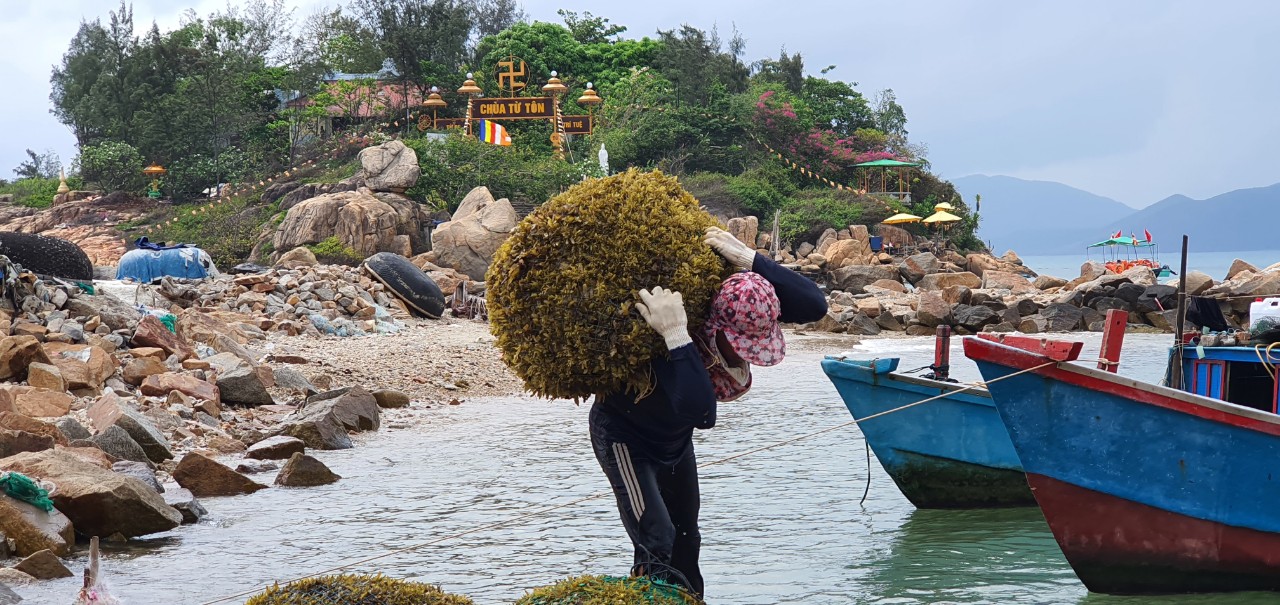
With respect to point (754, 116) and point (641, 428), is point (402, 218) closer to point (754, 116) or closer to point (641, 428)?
point (754, 116)

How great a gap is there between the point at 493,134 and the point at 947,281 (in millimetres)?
17582

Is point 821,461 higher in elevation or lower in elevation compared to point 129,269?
lower

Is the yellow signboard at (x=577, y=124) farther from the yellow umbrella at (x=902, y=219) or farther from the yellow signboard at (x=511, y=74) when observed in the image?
the yellow umbrella at (x=902, y=219)

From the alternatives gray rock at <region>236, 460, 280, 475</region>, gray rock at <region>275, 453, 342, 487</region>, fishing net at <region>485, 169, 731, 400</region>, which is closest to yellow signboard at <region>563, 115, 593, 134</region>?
gray rock at <region>236, 460, 280, 475</region>

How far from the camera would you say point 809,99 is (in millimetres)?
52219

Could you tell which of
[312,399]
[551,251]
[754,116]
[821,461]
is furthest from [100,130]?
[551,251]

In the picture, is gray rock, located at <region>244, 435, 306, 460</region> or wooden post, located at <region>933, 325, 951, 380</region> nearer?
wooden post, located at <region>933, 325, 951, 380</region>

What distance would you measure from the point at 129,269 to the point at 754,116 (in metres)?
28.7

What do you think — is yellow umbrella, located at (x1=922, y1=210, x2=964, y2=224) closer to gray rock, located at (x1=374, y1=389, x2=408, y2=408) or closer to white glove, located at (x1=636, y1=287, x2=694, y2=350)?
gray rock, located at (x1=374, y1=389, x2=408, y2=408)

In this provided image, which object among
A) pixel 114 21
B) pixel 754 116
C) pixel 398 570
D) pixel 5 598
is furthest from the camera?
pixel 114 21

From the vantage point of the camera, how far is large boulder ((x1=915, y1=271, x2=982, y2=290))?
36.9 m

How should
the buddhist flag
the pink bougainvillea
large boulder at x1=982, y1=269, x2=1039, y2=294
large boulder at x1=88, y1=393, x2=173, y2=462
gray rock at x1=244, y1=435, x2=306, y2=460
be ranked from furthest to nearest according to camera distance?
the pink bougainvillea
the buddhist flag
large boulder at x1=982, y1=269, x2=1039, y2=294
gray rock at x1=244, y1=435, x2=306, y2=460
large boulder at x1=88, y1=393, x2=173, y2=462

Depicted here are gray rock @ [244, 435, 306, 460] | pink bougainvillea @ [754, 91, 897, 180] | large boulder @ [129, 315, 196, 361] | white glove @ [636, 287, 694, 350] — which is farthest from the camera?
pink bougainvillea @ [754, 91, 897, 180]

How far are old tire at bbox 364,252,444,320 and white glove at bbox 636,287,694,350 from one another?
2086 centimetres
